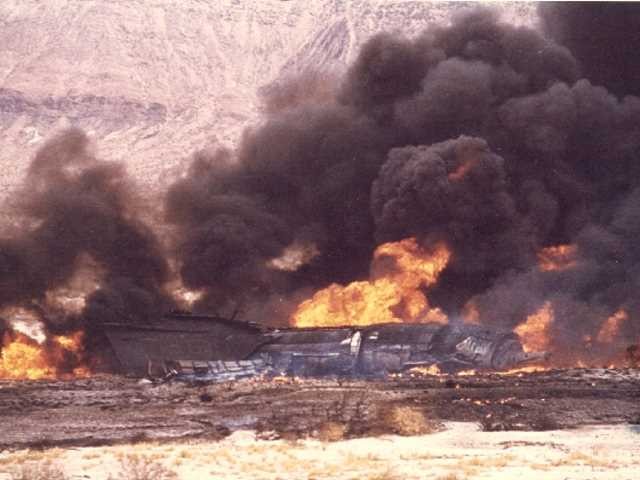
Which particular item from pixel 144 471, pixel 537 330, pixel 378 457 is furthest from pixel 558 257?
pixel 144 471

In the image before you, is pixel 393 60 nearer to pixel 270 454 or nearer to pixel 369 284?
pixel 369 284

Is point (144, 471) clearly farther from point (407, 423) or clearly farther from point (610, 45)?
point (610, 45)

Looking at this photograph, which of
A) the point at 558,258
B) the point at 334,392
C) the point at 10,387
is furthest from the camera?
the point at 558,258

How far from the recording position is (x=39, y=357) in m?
65.4

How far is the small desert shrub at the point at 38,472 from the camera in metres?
24.7

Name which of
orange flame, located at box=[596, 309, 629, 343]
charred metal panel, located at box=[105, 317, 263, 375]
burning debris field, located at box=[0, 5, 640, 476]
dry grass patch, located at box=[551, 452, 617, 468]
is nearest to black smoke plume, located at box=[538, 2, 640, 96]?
burning debris field, located at box=[0, 5, 640, 476]

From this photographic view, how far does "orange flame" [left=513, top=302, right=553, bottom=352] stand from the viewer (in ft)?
218

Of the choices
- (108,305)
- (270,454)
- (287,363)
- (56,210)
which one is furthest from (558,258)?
(270,454)

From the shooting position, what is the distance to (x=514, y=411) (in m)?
40.5

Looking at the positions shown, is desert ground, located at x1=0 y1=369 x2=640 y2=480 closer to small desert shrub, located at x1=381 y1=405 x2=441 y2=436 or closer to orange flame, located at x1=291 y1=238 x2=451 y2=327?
small desert shrub, located at x1=381 y1=405 x2=441 y2=436

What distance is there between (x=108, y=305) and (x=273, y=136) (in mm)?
23062

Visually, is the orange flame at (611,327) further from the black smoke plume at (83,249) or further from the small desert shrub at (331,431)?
the small desert shrub at (331,431)

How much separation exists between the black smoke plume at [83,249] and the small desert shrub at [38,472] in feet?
136

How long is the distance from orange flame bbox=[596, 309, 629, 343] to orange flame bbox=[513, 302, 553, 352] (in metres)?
4.64
